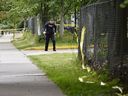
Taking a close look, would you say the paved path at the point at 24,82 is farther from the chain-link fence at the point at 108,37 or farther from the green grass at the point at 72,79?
the chain-link fence at the point at 108,37

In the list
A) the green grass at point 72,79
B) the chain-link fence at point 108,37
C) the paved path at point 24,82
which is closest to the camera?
the green grass at point 72,79

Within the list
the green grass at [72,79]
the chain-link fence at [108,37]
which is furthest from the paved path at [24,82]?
the chain-link fence at [108,37]

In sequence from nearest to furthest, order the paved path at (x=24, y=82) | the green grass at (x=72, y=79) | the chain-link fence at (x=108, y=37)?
the green grass at (x=72, y=79)
the paved path at (x=24, y=82)
the chain-link fence at (x=108, y=37)

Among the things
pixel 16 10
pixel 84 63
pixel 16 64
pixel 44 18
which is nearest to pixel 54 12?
pixel 44 18

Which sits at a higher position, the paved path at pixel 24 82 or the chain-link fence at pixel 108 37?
the chain-link fence at pixel 108 37

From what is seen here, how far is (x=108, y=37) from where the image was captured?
1461cm

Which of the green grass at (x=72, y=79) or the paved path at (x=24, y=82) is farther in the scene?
the paved path at (x=24, y=82)

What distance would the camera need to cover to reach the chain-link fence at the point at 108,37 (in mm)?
13430

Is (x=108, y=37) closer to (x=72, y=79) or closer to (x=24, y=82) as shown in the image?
(x=72, y=79)

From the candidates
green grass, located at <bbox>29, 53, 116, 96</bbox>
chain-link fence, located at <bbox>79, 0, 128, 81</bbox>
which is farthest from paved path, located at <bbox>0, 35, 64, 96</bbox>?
chain-link fence, located at <bbox>79, 0, 128, 81</bbox>

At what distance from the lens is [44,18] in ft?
134

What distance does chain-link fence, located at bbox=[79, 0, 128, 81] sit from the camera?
529 inches

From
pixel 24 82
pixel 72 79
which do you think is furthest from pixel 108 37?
pixel 24 82

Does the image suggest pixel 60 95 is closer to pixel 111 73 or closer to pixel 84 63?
pixel 111 73
